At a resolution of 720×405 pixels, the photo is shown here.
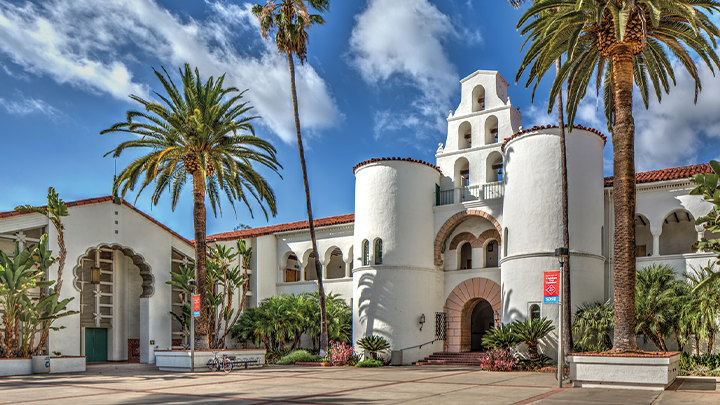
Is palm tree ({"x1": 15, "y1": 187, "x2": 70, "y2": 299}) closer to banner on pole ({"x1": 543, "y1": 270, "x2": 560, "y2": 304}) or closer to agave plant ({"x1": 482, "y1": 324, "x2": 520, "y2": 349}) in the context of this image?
agave plant ({"x1": 482, "y1": 324, "x2": 520, "y2": 349})

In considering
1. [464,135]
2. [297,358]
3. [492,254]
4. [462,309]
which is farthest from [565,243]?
[297,358]

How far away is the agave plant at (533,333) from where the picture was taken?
22.8 m

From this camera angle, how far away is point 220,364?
24.1 meters

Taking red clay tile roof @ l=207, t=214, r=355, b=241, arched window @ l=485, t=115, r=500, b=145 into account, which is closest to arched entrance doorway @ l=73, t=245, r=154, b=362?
red clay tile roof @ l=207, t=214, r=355, b=241

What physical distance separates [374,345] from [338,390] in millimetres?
11535

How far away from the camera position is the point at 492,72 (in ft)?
99.4

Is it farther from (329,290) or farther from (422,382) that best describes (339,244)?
(422,382)

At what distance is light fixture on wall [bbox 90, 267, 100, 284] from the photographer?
29.6 metres

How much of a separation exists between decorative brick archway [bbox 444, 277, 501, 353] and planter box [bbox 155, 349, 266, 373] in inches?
371

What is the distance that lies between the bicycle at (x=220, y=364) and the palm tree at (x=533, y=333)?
1163cm

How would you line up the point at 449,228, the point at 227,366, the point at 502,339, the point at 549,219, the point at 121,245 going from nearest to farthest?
the point at 502,339 → the point at 227,366 → the point at 549,219 → the point at 121,245 → the point at 449,228

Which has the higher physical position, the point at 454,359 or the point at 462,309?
the point at 462,309

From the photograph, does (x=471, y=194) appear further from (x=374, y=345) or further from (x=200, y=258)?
(x=200, y=258)

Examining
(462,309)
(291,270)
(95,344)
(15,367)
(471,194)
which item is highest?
(471,194)
